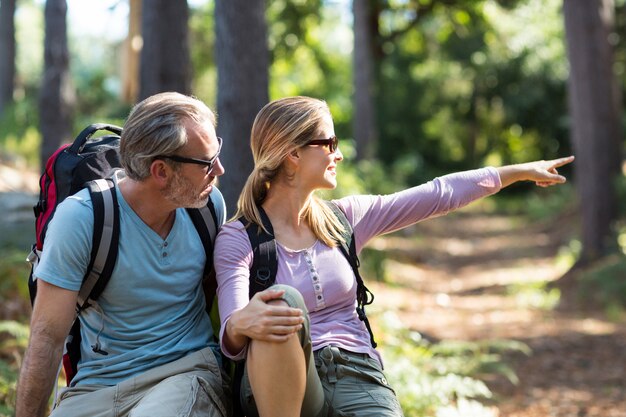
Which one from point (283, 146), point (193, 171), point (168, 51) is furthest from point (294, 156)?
point (168, 51)

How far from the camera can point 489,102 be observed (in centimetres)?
3344

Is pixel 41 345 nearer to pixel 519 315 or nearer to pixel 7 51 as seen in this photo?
pixel 519 315

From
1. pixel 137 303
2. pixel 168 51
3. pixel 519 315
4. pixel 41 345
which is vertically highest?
pixel 168 51

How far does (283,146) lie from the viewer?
3.73 meters

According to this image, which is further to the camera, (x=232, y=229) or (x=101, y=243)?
(x=232, y=229)

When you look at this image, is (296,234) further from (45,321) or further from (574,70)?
(574,70)

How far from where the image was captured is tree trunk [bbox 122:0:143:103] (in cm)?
1405

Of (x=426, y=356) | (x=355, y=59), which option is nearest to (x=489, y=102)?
(x=355, y=59)

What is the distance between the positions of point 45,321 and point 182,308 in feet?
1.81

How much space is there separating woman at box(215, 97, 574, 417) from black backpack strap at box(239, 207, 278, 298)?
0.03m

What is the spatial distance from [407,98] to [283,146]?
2888 centimetres

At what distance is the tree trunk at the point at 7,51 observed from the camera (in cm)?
2350

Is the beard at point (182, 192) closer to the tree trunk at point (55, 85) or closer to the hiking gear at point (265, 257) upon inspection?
the hiking gear at point (265, 257)

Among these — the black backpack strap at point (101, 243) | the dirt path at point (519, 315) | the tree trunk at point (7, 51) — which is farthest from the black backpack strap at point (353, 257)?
the tree trunk at point (7, 51)
